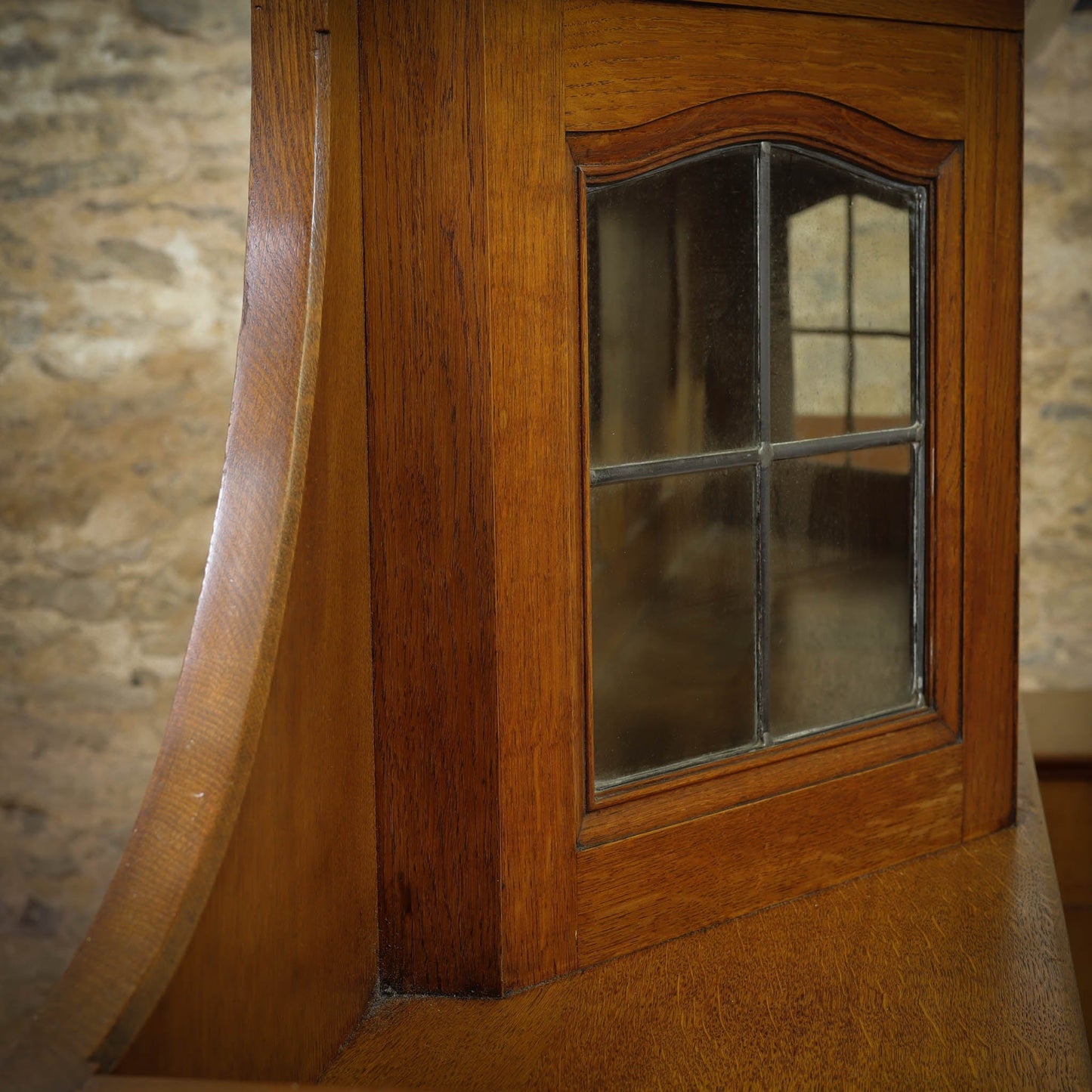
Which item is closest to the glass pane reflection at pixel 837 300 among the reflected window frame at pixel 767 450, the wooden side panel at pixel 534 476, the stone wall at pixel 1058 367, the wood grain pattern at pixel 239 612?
the reflected window frame at pixel 767 450

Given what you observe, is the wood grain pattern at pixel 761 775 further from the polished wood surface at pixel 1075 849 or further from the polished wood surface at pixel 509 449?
the polished wood surface at pixel 1075 849

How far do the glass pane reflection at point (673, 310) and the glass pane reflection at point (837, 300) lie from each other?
1.6 inches

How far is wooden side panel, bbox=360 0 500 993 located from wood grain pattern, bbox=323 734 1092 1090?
80 mm

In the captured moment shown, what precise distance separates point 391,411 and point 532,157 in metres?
0.23

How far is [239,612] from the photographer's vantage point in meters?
0.78

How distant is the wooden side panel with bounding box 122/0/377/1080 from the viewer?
75cm

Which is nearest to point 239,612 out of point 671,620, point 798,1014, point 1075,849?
point 671,620

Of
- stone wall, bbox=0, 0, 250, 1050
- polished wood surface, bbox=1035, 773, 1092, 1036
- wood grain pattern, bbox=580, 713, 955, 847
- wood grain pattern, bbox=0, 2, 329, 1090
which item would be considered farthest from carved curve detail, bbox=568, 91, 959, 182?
stone wall, bbox=0, 0, 250, 1050

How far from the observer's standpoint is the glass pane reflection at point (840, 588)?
3.90ft

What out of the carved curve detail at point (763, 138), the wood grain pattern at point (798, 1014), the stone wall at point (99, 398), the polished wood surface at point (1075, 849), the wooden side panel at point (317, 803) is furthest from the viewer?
the stone wall at point (99, 398)

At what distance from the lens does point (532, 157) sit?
96cm

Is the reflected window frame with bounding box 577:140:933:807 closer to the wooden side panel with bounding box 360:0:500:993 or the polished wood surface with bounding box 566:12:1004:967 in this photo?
the polished wood surface with bounding box 566:12:1004:967

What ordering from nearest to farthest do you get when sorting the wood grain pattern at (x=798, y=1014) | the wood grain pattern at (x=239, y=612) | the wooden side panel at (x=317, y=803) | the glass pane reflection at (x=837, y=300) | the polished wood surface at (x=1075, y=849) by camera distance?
the wood grain pattern at (x=239, y=612) < the wooden side panel at (x=317, y=803) < the wood grain pattern at (x=798, y=1014) < the glass pane reflection at (x=837, y=300) < the polished wood surface at (x=1075, y=849)

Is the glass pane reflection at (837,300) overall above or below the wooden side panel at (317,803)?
above
